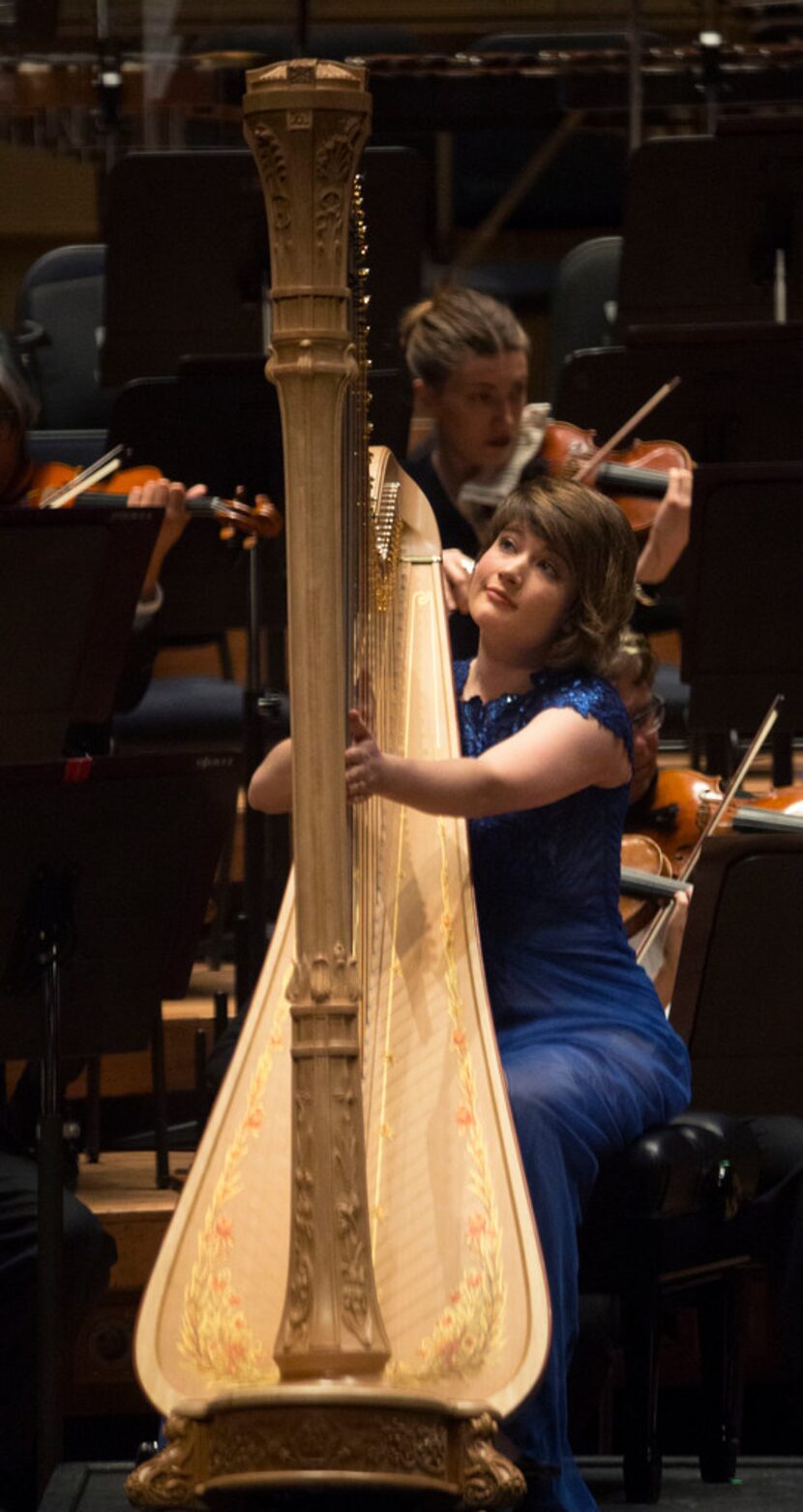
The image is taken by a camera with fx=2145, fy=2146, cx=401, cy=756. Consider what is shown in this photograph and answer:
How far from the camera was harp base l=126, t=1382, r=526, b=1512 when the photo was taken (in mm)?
1176

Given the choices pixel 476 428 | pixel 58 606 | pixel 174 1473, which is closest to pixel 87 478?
pixel 476 428

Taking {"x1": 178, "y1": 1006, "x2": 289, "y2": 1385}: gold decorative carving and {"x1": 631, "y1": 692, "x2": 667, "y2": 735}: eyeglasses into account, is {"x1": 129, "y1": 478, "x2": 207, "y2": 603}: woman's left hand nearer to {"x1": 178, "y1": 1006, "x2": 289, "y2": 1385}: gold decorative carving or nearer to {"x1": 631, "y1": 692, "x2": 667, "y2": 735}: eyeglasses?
{"x1": 631, "y1": 692, "x2": 667, "y2": 735}: eyeglasses

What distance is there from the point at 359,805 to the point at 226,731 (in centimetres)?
174

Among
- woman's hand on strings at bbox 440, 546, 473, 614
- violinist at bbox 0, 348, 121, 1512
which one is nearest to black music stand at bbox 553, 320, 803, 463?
woman's hand on strings at bbox 440, 546, 473, 614

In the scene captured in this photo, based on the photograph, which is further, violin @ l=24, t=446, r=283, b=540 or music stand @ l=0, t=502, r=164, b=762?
violin @ l=24, t=446, r=283, b=540

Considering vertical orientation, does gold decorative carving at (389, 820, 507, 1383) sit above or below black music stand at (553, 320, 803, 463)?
below

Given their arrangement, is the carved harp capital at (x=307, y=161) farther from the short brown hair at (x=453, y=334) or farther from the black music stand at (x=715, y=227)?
the black music stand at (x=715, y=227)

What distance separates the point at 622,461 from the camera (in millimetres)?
3203

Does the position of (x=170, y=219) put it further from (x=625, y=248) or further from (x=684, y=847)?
(x=684, y=847)

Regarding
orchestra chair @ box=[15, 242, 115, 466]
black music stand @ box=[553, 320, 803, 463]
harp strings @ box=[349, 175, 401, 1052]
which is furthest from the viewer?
orchestra chair @ box=[15, 242, 115, 466]

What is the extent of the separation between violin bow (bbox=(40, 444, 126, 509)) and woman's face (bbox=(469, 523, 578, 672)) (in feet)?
3.74

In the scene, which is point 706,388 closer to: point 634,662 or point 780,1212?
point 634,662

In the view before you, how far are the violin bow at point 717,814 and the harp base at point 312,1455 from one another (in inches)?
48.5

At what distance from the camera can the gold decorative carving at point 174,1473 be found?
1184 mm
